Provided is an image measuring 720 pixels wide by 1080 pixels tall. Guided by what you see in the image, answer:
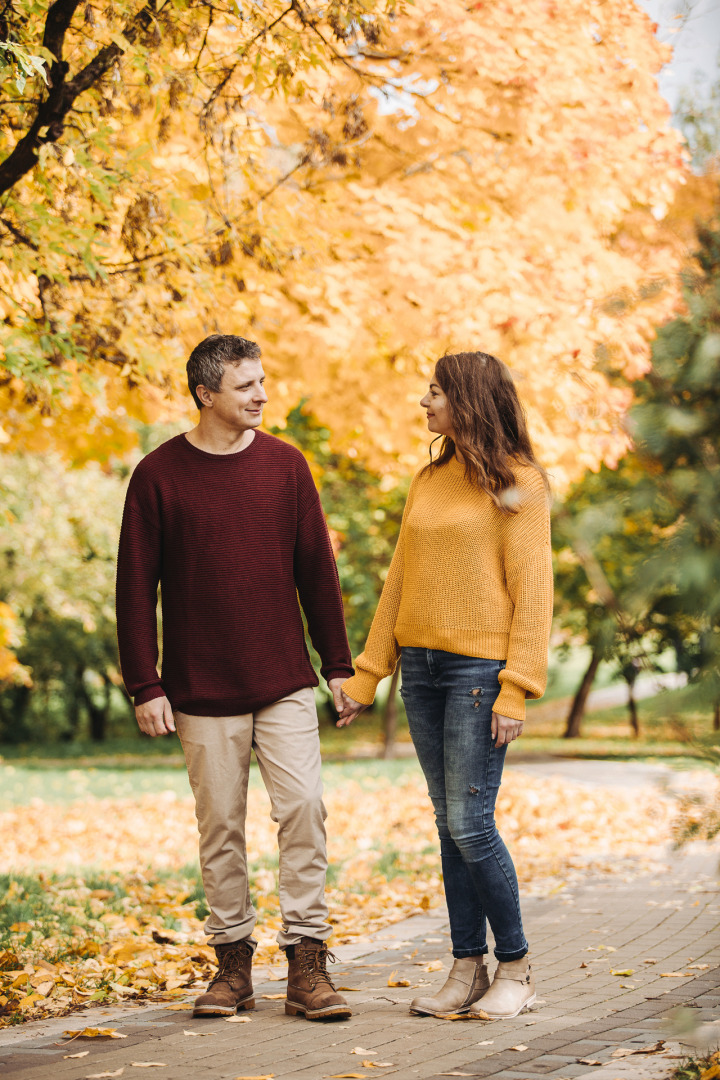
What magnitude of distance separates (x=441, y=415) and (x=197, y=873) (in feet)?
14.1

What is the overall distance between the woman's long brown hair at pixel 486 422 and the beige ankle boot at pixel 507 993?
1497mm

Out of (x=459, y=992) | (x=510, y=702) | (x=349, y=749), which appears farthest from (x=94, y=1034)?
(x=349, y=749)

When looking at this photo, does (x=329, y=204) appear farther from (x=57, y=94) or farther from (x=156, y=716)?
(x=156, y=716)

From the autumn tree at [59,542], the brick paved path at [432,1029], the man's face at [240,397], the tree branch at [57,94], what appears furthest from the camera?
the autumn tree at [59,542]

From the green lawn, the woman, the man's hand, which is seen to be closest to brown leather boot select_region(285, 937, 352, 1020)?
the woman

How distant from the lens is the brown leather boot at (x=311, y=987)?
11.5ft

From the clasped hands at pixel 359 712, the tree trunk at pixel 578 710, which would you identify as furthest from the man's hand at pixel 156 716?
the tree trunk at pixel 578 710

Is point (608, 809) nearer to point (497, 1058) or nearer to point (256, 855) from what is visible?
point (256, 855)

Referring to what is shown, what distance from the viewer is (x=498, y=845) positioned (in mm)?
3453

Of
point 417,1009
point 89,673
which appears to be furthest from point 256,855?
point 89,673

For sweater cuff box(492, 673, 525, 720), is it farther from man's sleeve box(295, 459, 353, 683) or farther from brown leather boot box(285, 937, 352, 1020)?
brown leather boot box(285, 937, 352, 1020)

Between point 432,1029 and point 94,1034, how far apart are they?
106cm

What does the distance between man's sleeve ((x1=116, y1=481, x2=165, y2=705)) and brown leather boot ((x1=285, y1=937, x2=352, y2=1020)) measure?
3.18ft

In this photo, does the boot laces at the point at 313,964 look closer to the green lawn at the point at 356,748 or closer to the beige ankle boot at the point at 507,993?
the beige ankle boot at the point at 507,993
